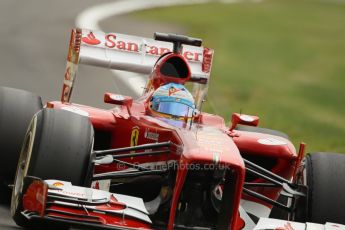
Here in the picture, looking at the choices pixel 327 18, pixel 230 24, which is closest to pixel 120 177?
pixel 230 24

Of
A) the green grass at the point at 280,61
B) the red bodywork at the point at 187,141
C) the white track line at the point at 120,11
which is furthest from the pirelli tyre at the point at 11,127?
the white track line at the point at 120,11

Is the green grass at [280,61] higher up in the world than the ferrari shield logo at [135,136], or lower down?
higher up

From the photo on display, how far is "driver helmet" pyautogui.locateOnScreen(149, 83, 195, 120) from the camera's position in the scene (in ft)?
40.7

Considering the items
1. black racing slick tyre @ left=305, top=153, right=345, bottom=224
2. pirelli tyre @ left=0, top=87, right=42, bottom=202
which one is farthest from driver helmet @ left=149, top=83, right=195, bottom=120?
black racing slick tyre @ left=305, top=153, right=345, bottom=224

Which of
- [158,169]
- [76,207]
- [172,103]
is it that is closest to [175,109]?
[172,103]

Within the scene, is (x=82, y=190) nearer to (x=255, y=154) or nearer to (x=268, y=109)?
(x=255, y=154)

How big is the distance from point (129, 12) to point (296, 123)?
1115 centimetres

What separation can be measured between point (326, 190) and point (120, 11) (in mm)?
19997

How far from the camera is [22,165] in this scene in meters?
11.2

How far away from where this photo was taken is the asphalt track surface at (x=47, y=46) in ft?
67.3

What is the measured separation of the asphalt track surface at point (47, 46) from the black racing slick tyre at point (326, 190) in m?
8.75

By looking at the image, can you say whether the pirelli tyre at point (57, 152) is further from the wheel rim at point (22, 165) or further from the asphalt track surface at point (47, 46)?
the asphalt track surface at point (47, 46)

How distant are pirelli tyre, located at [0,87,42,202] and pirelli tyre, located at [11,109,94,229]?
42.0 inches

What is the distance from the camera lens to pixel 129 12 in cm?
3088
